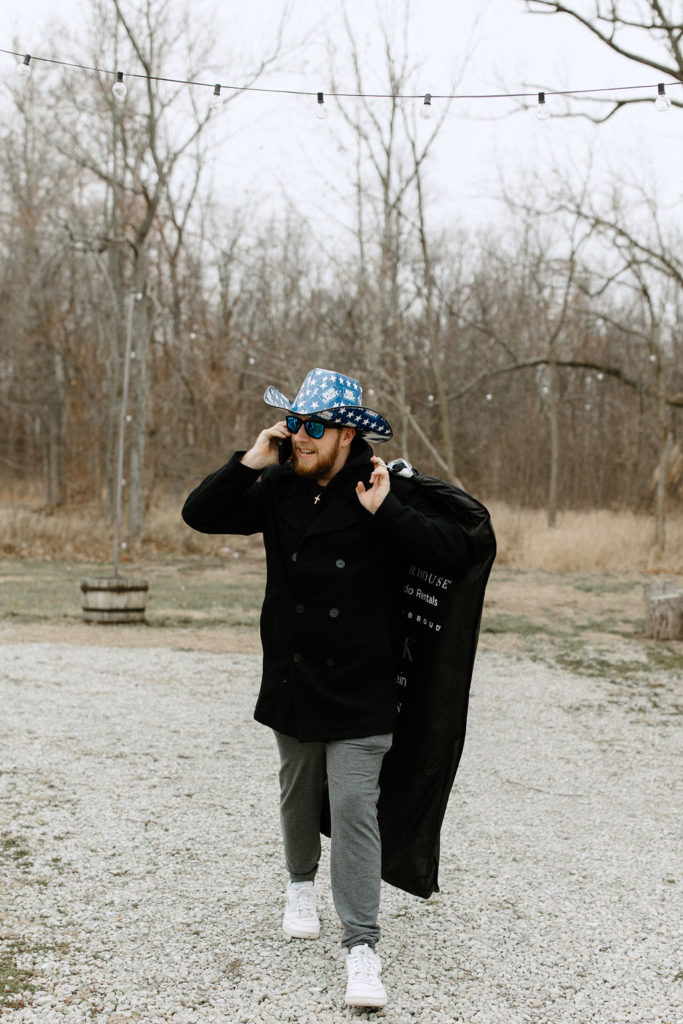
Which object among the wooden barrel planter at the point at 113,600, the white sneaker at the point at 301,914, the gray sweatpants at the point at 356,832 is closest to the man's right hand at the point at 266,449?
the gray sweatpants at the point at 356,832

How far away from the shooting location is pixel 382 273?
68.1 feet

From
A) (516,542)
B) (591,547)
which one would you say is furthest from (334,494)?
(516,542)

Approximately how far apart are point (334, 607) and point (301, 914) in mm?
1046

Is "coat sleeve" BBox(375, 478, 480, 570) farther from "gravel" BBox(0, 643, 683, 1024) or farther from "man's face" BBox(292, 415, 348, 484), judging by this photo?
"gravel" BBox(0, 643, 683, 1024)

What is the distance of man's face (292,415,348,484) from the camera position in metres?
3.15

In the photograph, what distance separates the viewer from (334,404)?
3.10 metres

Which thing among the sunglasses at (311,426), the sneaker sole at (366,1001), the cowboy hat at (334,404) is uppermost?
the cowboy hat at (334,404)

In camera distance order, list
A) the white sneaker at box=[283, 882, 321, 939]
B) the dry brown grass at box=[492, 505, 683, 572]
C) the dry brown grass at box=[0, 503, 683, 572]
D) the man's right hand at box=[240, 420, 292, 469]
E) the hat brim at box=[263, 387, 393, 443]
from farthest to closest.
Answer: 1. the dry brown grass at box=[0, 503, 683, 572]
2. the dry brown grass at box=[492, 505, 683, 572]
3. the white sneaker at box=[283, 882, 321, 939]
4. the man's right hand at box=[240, 420, 292, 469]
5. the hat brim at box=[263, 387, 393, 443]

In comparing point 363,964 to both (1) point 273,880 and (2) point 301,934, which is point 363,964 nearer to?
(2) point 301,934

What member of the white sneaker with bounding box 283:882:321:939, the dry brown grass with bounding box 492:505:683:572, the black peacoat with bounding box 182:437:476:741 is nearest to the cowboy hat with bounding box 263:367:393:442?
the black peacoat with bounding box 182:437:476:741

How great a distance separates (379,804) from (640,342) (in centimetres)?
3310

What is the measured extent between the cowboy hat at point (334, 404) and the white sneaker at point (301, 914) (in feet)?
4.78

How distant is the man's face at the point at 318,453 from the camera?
3.15 m

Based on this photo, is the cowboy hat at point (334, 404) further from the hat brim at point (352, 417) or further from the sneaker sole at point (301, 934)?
the sneaker sole at point (301, 934)
